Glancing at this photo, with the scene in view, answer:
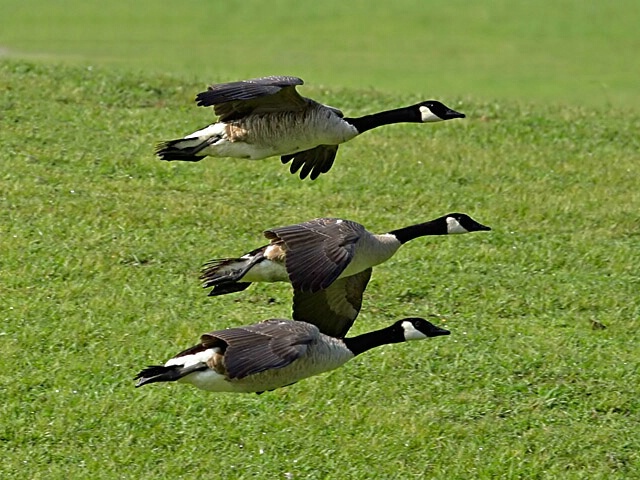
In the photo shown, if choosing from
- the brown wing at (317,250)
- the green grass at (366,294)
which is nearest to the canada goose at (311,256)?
the brown wing at (317,250)

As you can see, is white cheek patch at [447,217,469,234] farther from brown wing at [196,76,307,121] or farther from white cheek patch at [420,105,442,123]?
brown wing at [196,76,307,121]

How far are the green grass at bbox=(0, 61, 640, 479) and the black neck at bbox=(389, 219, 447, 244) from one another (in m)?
1.29

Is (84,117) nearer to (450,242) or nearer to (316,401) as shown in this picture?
(450,242)

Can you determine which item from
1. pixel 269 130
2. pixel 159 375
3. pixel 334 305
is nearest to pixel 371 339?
pixel 334 305

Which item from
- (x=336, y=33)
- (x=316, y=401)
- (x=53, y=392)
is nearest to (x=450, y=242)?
(x=316, y=401)

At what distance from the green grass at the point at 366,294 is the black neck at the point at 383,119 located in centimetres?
185

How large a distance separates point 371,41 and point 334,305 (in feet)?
67.7

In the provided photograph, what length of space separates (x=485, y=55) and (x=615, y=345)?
58.3 feet

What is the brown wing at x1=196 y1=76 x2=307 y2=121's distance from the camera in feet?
27.2

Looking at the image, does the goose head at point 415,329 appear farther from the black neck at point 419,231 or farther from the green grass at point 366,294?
the green grass at point 366,294

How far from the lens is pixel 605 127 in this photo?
1658 cm

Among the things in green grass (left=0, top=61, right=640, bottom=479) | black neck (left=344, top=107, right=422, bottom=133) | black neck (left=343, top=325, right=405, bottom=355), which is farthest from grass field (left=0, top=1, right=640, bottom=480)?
black neck (left=344, top=107, right=422, bottom=133)

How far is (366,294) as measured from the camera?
11.5 m

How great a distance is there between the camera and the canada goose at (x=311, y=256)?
771cm
